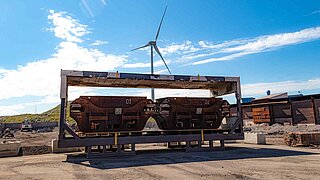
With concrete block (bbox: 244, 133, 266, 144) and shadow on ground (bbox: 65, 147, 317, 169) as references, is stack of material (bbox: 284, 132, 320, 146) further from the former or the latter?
shadow on ground (bbox: 65, 147, 317, 169)

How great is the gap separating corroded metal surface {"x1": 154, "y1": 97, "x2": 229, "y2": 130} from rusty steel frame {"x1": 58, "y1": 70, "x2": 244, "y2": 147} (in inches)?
33.6

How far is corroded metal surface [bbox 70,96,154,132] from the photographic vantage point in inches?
482

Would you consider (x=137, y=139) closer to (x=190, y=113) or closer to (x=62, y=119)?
(x=62, y=119)

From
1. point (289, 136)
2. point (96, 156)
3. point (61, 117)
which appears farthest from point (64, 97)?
point (289, 136)

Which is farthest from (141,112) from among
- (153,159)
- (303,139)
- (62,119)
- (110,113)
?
(303,139)

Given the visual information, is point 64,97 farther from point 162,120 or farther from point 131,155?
point 162,120

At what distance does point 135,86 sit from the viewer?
50.8ft

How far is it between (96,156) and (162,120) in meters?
4.31

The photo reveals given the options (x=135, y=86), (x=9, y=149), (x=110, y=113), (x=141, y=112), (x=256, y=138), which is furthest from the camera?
(x=256, y=138)

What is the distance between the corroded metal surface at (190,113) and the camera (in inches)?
551

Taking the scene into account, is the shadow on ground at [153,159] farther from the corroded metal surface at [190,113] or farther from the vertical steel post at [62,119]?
the corroded metal surface at [190,113]

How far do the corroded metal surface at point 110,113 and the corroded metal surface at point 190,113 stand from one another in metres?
1.00

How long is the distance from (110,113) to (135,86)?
3304 millimetres

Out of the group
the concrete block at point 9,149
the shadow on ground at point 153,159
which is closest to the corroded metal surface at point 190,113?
the shadow on ground at point 153,159
